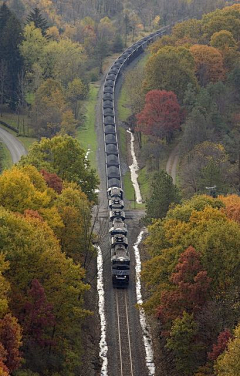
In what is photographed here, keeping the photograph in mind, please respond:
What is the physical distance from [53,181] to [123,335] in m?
20.4

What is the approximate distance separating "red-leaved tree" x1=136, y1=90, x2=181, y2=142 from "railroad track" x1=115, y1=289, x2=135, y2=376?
47.0 m

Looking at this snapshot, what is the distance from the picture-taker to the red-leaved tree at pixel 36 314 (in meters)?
50.9

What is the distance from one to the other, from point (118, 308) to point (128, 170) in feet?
152

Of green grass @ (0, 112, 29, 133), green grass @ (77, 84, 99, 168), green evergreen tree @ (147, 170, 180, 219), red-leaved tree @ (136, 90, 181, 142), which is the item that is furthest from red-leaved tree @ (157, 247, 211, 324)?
green grass @ (0, 112, 29, 133)

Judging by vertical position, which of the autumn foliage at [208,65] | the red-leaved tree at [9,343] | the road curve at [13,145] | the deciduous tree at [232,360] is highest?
the autumn foliage at [208,65]

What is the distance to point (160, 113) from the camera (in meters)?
114

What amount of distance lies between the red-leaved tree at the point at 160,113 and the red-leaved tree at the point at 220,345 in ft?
218

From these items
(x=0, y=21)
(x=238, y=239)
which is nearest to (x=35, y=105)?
(x=0, y=21)

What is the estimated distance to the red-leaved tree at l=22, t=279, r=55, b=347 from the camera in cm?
5088

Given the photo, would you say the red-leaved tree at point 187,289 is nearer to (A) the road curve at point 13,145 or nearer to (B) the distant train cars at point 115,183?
(B) the distant train cars at point 115,183

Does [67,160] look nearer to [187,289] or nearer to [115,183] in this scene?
[115,183]

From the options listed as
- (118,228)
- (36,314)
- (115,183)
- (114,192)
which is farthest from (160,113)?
(36,314)

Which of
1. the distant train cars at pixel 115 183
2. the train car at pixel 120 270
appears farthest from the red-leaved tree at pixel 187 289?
the distant train cars at pixel 115 183

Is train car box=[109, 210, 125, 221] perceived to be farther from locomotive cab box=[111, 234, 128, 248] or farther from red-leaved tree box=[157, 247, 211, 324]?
red-leaved tree box=[157, 247, 211, 324]
